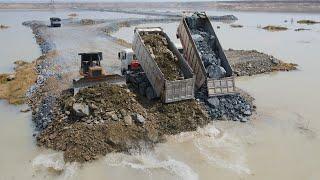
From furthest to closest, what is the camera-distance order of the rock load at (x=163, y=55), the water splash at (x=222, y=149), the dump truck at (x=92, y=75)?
the dump truck at (x=92, y=75) → the rock load at (x=163, y=55) → the water splash at (x=222, y=149)

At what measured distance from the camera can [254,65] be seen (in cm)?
2766

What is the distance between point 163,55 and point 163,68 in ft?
3.64

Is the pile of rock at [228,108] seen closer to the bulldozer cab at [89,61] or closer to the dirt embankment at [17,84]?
the bulldozer cab at [89,61]

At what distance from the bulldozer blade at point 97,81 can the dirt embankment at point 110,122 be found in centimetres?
93

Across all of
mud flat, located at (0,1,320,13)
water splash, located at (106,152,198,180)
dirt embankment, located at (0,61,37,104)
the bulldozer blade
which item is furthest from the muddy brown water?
mud flat, located at (0,1,320,13)

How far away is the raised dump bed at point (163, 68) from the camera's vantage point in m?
16.7

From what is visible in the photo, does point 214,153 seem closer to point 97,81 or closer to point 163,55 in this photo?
point 163,55

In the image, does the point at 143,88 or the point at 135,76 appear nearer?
the point at 143,88

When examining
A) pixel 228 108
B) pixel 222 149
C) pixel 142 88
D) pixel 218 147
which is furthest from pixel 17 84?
pixel 222 149

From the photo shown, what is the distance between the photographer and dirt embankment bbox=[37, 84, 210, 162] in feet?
48.2

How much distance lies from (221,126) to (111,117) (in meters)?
5.22

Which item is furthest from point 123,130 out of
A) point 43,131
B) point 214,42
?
point 214,42

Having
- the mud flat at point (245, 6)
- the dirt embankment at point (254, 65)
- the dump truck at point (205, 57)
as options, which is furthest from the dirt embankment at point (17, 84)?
the mud flat at point (245, 6)

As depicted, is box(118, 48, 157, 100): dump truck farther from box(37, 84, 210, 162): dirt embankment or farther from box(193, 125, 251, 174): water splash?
box(193, 125, 251, 174): water splash
